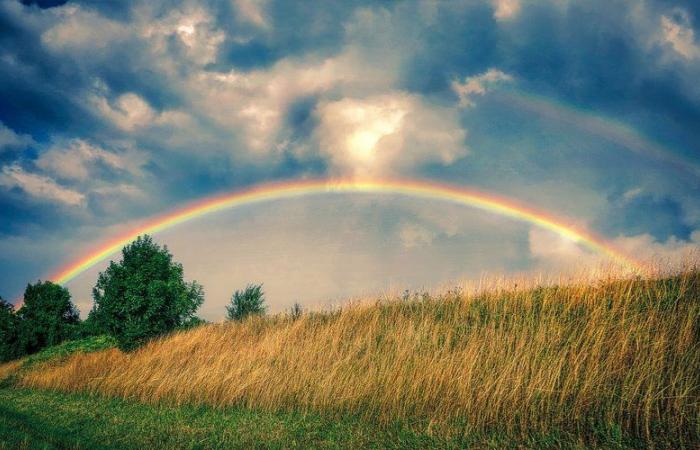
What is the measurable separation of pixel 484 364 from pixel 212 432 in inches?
194

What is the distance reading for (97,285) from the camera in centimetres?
1961

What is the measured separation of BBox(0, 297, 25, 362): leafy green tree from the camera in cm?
3997

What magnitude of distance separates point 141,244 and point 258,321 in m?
7.80

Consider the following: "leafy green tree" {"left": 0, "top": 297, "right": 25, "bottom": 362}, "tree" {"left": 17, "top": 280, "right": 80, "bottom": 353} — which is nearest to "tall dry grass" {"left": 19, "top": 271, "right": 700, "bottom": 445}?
"tree" {"left": 17, "top": 280, "right": 80, "bottom": 353}

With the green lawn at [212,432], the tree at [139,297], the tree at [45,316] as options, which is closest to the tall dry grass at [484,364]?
the green lawn at [212,432]

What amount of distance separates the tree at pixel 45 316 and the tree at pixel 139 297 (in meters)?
25.0

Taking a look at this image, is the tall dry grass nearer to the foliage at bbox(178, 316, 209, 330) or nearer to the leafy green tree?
the foliage at bbox(178, 316, 209, 330)

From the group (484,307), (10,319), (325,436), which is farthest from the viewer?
(10,319)

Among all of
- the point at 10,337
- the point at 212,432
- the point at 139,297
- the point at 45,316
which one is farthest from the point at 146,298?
the point at 10,337

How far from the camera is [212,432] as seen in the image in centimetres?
739

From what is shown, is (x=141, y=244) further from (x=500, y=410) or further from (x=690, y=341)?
(x=690, y=341)

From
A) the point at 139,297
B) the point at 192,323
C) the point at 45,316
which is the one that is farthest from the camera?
the point at 45,316

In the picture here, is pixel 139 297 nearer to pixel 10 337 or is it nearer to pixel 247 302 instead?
pixel 247 302

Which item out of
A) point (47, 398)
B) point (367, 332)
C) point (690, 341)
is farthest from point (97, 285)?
point (690, 341)
